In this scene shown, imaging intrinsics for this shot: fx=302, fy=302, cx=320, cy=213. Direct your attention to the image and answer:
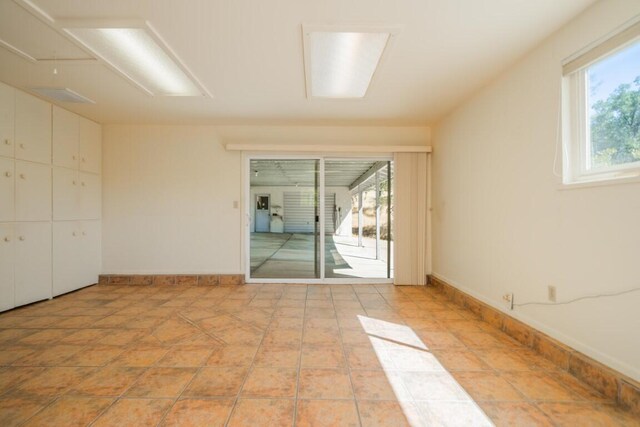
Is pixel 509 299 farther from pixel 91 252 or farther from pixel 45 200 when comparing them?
pixel 91 252

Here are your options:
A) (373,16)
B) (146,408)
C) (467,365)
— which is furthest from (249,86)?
(467,365)

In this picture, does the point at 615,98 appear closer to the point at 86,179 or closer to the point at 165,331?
the point at 165,331

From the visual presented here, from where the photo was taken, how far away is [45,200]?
3646 millimetres

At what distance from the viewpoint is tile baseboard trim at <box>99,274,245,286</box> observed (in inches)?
178

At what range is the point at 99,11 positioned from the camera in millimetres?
2029

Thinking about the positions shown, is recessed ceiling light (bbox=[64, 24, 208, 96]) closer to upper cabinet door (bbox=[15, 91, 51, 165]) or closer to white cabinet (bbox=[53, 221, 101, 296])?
upper cabinet door (bbox=[15, 91, 51, 165])

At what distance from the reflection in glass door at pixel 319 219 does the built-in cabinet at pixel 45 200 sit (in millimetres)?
2309

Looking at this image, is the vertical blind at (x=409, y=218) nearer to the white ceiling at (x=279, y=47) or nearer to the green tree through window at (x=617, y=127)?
the white ceiling at (x=279, y=47)

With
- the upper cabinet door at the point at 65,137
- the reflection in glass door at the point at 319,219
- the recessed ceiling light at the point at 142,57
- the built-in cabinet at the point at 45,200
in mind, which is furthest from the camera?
the reflection in glass door at the point at 319,219

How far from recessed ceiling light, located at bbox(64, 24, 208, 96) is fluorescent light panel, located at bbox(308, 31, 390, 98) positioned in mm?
1236

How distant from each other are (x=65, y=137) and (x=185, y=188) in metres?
1.55

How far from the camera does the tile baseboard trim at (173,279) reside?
14.8 ft

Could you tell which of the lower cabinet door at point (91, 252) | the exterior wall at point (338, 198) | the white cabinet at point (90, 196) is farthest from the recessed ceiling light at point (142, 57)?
the exterior wall at point (338, 198)

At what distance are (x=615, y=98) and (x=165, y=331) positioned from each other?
3.79 metres
